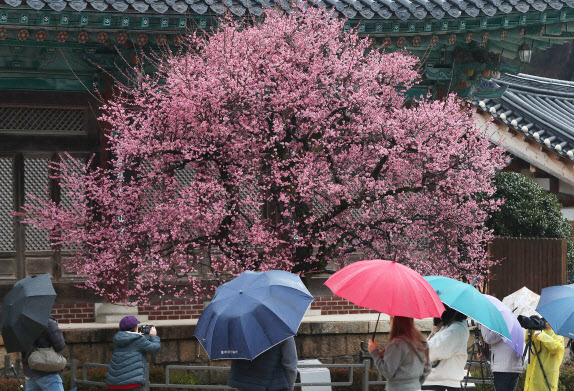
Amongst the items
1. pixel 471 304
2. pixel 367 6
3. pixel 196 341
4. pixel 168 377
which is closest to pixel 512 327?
pixel 471 304

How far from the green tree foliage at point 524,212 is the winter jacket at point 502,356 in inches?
259

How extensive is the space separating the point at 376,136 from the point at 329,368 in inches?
162

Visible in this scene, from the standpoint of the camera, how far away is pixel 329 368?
14039mm

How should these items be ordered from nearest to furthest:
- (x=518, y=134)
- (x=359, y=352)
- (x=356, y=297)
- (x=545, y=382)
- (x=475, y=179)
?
(x=356, y=297) → (x=545, y=382) → (x=475, y=179) → (x=359, y=352) → (x=518, y=134)

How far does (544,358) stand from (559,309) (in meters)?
1.21

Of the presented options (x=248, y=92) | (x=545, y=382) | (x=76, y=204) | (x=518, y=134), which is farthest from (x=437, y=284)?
(x=518, y=134)

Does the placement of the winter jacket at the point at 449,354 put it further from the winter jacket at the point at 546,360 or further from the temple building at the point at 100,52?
the temple building at the point at 100,52

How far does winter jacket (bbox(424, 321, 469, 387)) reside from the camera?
30.6ft

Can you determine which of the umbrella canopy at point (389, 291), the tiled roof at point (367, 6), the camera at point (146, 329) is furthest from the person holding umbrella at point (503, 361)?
the tiled roof at point (367, 6)

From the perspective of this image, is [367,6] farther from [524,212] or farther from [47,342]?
[47,342]

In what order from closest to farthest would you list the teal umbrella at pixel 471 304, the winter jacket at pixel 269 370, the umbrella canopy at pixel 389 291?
the umbrella canopy at pixel 389 291, the winter jacket at pixel 269 370, the teal umbrella at pixel 471 304

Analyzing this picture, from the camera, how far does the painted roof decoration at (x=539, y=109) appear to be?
2033 centimetres

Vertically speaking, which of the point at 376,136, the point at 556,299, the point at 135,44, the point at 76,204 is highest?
the point at 135,44

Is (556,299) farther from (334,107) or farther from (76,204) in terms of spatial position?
(76,204)
